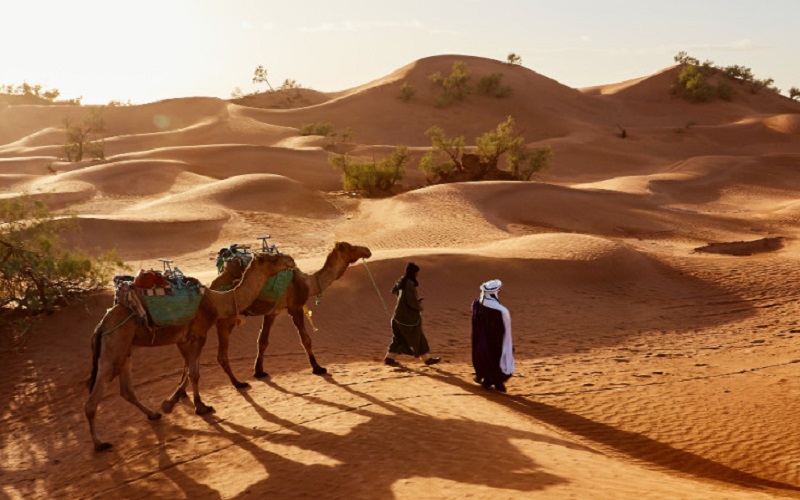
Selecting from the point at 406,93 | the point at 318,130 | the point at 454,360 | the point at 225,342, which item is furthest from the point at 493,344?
the point at 406,93

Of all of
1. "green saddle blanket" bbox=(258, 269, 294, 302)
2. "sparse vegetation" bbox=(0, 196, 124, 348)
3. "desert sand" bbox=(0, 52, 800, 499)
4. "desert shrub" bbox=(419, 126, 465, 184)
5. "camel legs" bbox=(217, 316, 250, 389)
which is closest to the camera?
"desert sand" bbox=(0, 52, 800, 499)

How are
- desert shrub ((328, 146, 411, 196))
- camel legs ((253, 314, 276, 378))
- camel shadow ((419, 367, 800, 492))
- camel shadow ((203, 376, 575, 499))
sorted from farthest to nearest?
1. desert shrub ((328, 146, 411, 196))
2. camel legs ((253, 314, 276, 378))
3. camel shadow ((419, 367, 800, 492))
4. camel shadow ((203, 376, 575, 499))

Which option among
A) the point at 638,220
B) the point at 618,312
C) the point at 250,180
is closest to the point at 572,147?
the point at 638,220

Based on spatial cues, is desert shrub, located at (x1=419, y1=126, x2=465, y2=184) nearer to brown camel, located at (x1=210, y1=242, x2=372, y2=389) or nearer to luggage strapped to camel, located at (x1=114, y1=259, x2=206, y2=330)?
brown camel, located at (x1=210, y1=242, x2=372, y2=389)

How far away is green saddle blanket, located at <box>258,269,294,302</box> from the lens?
33.4 ft

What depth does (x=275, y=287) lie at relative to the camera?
403 inches

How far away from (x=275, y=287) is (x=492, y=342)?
3358 millimetres

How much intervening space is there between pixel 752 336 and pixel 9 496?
13.2 metres

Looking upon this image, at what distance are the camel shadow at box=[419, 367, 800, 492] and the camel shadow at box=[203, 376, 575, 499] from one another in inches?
36.3

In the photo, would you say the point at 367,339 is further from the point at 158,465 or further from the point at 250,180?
the point at 250,180

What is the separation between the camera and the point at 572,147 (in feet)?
166

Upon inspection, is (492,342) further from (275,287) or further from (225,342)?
(225,342)

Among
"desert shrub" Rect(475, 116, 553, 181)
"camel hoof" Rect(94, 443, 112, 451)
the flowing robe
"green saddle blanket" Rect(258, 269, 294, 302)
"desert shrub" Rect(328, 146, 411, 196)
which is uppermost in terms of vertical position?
"desert shrub" Rect(475, 116, 553, 181)

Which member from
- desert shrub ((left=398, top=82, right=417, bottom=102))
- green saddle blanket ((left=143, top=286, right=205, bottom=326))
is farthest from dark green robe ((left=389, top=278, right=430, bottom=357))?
desert shrub ((left=398, top=82, right=417, bottom=102))
